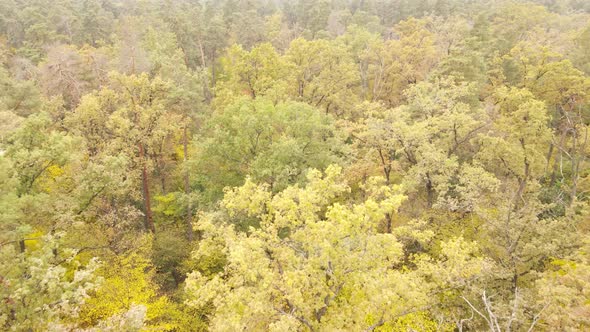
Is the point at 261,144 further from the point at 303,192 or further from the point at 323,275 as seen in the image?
the point at 323,275

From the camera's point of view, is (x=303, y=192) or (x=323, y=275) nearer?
(x=323, y=275)

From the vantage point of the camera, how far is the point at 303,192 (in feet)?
48.2

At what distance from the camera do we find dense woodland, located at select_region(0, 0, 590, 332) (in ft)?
45.4

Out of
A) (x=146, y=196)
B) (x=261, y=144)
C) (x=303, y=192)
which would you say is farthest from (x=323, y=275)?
(x=146, y=196)

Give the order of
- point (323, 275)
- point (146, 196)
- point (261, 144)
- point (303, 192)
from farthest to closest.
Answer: point (146, 196)
point (261, 144)
point (303, 192)
point (323, 275)

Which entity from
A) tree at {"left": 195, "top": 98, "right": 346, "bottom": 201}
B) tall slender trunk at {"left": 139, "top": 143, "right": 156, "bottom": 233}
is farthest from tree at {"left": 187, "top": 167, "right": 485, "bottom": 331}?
tall slender trunk at {"left": 139, "top": 143, "right": 156, "bottom": 233}

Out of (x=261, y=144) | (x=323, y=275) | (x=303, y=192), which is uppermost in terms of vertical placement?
(x=303, y=192)

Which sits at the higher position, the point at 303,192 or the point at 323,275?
the point at 303,192

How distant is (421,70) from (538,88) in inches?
424

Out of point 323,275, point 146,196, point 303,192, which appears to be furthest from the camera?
point 146,196

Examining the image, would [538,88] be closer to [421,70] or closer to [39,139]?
[421,70]

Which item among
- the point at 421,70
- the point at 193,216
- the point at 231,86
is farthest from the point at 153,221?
the point at 421,70

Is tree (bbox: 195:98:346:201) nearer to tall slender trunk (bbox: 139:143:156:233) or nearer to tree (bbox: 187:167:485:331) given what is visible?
tall slender trunk (bbox: 139:143:156:233)

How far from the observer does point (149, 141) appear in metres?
24.7
